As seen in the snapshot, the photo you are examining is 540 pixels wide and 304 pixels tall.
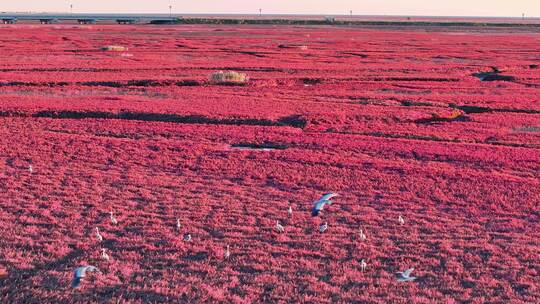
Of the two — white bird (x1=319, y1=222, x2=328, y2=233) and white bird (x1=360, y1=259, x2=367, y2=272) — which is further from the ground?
white bird (x1=319, y1=222, x2=328, y2=233)

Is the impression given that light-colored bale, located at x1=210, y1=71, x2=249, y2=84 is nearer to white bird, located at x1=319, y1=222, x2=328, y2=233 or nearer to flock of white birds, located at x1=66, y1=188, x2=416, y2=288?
flock of white birds, located at x1=66, y1=188, x2=416, y2=288

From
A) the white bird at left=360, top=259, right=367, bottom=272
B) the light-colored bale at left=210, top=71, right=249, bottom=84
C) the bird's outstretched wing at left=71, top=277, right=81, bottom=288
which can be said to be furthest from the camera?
the light-colored bale at left=210, top=71, right=249, bottom=84

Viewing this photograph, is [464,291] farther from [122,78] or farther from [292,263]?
[122,78]

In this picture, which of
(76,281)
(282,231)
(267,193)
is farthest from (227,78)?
(76,281)

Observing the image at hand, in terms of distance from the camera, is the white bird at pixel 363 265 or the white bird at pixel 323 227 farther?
the white bird at pixel 323 227

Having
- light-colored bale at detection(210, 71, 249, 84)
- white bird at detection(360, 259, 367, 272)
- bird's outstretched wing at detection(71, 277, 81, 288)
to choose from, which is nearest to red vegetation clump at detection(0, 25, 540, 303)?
white bird at detection(360, 259, 367, 272)

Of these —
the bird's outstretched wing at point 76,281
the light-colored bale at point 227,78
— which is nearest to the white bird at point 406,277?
the bird's outstretched wing at point 76,281

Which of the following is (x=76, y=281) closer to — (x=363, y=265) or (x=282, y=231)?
(x=282, y=231)

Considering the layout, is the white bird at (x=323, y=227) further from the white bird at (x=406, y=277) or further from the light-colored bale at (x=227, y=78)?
the light-colored bale at (x=227, y=78)

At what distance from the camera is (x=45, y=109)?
36.2 metres

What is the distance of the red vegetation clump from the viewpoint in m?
12.9

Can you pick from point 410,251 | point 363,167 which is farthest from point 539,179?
point 410,251

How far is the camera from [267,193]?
2019cm

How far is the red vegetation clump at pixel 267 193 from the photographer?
12930 millimetres
